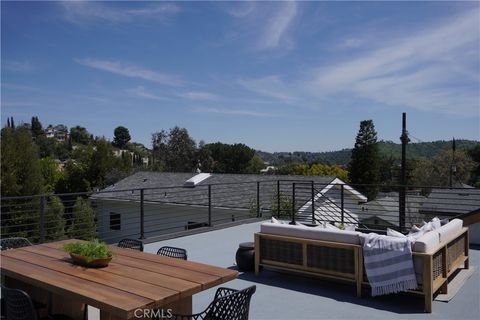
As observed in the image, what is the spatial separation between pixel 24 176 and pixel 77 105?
5299mm

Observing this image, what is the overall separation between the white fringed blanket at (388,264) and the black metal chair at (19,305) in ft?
10.5

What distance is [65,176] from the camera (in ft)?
105

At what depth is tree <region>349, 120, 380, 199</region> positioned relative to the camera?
113ft

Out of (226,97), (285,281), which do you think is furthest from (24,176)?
(285,281)

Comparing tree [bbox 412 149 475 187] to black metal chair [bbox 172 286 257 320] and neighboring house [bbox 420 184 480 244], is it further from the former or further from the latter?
black metal chair [bbox 172 286 257 320]

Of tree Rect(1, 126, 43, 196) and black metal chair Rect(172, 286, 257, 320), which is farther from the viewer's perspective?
tree Rect(1, 126, 43, 196)

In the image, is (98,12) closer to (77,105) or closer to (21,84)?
(21,84)

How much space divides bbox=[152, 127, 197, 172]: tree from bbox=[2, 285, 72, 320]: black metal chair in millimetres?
32353

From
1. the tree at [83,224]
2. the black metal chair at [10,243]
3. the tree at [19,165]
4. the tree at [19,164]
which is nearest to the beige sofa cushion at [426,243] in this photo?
the black metal chair at [10,243]

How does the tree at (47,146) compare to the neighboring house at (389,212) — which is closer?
the neighboring house at (389,212)

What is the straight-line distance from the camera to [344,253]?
457 cm

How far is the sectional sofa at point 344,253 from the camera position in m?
4.12

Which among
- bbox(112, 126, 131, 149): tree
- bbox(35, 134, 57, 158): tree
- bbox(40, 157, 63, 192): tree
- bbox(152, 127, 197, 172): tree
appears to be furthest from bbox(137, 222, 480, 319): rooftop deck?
bbox(112, 126, 131, 149): tree

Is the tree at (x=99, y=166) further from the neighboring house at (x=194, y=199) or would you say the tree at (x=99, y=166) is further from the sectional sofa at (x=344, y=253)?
the sectional sofa at (x=344, y=253)
